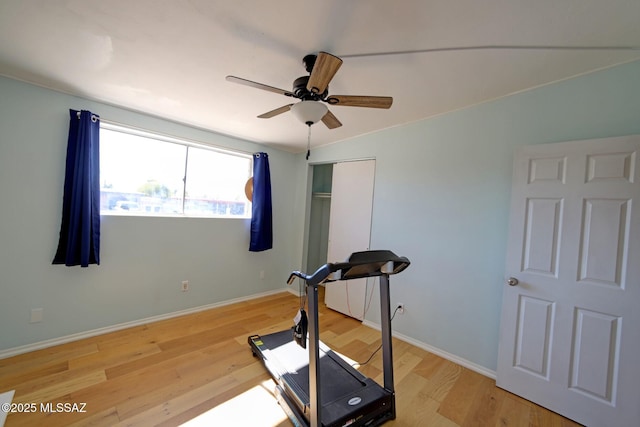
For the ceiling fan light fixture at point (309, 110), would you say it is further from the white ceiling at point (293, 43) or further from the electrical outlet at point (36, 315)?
the electrical outlet at point (36, 315)

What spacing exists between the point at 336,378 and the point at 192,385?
1131 mm

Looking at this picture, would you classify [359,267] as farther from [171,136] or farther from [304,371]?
[171,136]

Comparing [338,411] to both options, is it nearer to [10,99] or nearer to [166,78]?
[166,78]

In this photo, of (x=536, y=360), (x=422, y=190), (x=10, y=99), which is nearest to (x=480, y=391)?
(x=536, y=360)

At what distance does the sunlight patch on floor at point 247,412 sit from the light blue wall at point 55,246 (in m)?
1.73

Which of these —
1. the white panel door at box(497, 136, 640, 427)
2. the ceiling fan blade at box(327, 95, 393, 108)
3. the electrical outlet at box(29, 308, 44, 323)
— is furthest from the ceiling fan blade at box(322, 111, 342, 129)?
the electrical outlet at box(29, 308, 44, 323)

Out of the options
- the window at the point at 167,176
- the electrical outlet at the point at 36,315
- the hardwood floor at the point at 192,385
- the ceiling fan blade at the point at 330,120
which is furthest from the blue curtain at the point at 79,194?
the ceiling fan blade at the point at 330,120

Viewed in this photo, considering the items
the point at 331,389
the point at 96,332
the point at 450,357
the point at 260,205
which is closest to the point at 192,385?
the point at 331,389

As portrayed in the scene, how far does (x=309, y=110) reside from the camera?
1635 millimetres

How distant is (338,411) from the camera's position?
1.55 metres

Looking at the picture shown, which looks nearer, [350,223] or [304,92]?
[304,92]

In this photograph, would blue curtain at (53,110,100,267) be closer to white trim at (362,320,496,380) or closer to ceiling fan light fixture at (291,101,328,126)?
ceiling fan light fixture at (291,101,328,126)

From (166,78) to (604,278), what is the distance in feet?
11.8

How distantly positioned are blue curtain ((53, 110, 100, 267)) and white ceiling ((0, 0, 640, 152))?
13.9 inches
